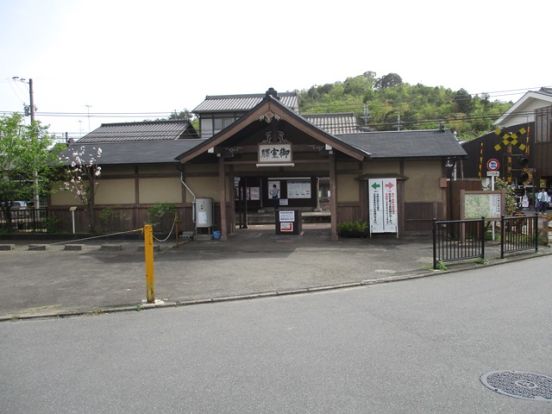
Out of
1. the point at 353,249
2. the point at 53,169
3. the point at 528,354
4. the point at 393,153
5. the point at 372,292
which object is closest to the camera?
the point at 528,354

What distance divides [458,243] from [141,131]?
2614 cm

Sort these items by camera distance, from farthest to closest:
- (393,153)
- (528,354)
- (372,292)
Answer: (393,153) → (372,292) → (528,354)

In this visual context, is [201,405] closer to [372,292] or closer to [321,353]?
[321,353]

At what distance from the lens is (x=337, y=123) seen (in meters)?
36.1

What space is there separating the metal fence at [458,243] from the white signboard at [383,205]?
4049mm

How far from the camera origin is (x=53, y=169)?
62.7 feet

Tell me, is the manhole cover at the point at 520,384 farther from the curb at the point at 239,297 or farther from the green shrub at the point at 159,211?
the green shrub at the point at 159,211

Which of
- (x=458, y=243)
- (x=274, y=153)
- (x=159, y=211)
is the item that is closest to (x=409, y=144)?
(x=274, y=153)

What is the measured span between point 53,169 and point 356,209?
12148mm

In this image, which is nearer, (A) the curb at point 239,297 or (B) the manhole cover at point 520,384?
(B) the manhole cover at point 520,384

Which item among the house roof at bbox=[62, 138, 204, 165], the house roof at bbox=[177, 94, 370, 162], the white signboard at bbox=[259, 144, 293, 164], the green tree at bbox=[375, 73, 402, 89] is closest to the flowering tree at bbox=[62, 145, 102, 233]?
the house roof at bbox=[62, 138, 204, 165]

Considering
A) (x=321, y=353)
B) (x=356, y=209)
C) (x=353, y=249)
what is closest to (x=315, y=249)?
(x=353, y=249)

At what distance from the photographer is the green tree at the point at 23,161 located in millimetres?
18328

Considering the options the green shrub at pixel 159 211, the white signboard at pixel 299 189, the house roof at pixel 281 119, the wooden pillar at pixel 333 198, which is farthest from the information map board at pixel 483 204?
the white signboard at pixel 299 189
